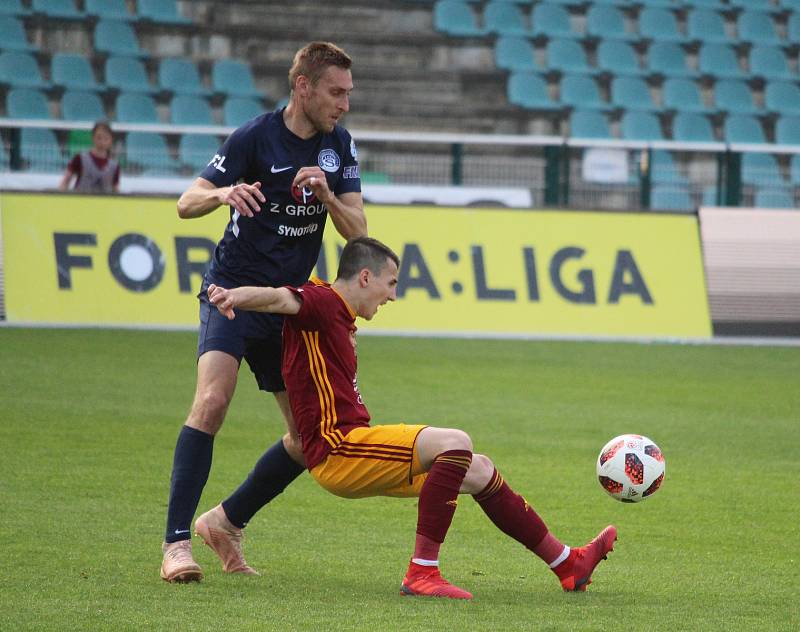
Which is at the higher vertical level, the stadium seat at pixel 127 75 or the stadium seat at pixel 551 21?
the stadium seat at pixel 551 21

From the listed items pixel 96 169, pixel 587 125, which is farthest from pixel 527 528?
pixel 587 125

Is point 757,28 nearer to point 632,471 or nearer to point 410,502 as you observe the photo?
point 410,502

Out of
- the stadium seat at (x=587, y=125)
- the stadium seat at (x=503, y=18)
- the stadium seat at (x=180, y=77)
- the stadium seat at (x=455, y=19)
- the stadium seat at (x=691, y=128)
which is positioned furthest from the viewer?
the stadium seat at (x=503, y=18)

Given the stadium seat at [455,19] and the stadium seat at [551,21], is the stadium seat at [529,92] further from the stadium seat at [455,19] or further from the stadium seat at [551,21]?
the stadium seat at [551,21]

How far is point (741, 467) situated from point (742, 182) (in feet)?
31.9

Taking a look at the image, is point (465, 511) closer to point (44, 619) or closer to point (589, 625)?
point (589, 625)

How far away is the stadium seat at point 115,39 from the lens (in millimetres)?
20562

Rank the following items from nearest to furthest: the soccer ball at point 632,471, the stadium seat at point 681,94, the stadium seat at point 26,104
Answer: the soccer ball at point 632,471 < the stadium seat at point 26,104 < the stadium seat at point 681,94

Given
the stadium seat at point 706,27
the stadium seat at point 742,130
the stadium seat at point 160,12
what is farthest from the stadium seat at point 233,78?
the stadium seat at point 706,27

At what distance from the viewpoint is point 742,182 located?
17.5m

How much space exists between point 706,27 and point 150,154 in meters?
12.3

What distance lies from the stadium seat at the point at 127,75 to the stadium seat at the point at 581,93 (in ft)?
22.3

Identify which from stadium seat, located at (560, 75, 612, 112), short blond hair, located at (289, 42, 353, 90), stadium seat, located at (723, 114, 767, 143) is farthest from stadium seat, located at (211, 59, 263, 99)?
short blond hair, located at (289, 42, 353, 90)

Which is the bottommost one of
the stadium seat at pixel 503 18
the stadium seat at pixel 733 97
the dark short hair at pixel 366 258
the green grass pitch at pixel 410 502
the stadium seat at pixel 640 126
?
the green grass pitch at pixel 410 502
